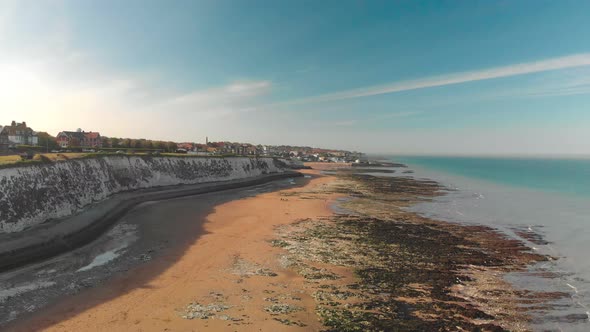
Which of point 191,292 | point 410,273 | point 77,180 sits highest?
point 77,180

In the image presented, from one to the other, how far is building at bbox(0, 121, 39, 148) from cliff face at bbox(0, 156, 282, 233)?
129ft

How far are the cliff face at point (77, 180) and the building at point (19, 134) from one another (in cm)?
3937

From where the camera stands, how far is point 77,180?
2772 centimetres

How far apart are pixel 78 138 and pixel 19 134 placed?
21.0 m

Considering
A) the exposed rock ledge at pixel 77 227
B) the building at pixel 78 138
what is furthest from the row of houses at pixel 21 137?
the exposed rock ledge at pixel 77 227

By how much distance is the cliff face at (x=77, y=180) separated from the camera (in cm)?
Answer: 1969

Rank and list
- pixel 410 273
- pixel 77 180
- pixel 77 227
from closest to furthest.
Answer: pixel 410 273
pixel 77 227
pixel 77 180

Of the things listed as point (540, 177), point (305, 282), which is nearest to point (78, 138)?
point (305, 282)

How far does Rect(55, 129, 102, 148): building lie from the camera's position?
8044 centimetres

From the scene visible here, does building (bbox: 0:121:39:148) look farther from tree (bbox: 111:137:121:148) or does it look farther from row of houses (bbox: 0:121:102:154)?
tree (bbox: 111:137:121:148)

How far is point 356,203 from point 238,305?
25555 mm

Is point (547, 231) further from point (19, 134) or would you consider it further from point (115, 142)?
point (19, 134)

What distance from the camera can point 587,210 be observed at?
1331 inches

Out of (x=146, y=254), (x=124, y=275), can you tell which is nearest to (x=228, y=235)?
(x=146, y=254)
